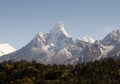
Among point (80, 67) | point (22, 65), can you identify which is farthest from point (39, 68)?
point (80, 67)

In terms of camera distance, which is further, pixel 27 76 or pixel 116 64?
pixel 116 64

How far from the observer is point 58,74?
177500 mm

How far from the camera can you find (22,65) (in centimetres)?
18938

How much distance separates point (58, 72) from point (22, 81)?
29.9 meters

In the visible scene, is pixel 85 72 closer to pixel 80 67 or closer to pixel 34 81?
pixel 80 67

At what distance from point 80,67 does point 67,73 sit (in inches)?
737

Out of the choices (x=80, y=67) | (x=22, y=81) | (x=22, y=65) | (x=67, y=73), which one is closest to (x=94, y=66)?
(x=80, y=67)

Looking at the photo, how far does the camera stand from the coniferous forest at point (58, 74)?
15962cm

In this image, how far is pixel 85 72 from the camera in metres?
188

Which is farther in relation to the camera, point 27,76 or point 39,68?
point 39,68

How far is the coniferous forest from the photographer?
159625 mm

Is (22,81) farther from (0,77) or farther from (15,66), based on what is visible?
(15,66)

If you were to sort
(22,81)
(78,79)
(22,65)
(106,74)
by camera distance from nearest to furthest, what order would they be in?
(22,81) < (78,79) < (106,74) < (22,65)

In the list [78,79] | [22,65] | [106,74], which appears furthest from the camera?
[22,65]
